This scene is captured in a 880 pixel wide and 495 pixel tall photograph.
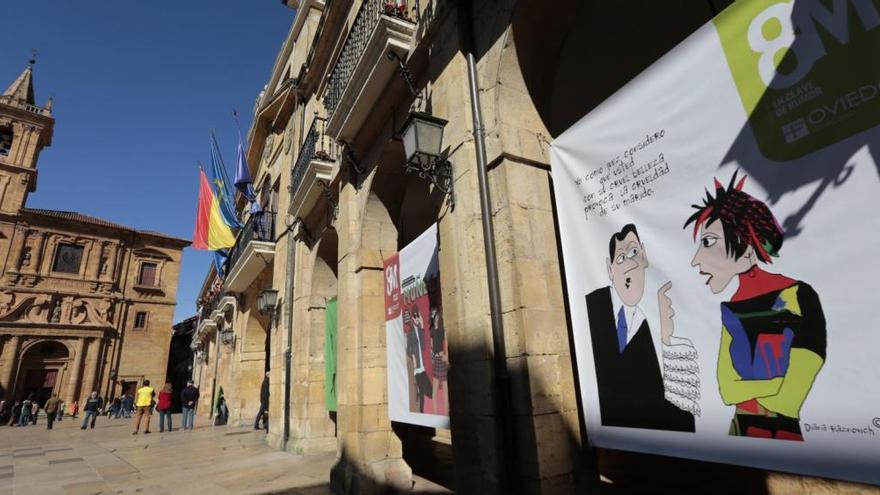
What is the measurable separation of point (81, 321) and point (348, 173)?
30.5 metres

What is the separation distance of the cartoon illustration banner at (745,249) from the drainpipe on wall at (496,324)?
0.56 metres

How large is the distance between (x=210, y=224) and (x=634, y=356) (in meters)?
13.3

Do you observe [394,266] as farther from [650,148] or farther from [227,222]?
[227,222]

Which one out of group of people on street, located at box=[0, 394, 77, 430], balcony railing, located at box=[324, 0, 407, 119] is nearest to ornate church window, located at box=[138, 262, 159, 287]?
group of people on street, located at box=[0, 394, 77, 430]

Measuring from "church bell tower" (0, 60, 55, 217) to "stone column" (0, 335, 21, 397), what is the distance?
8051mm

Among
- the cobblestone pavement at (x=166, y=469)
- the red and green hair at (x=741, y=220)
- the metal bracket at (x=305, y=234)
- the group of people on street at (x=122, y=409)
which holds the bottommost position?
the cobblestone pavement at (x=166, y=469)

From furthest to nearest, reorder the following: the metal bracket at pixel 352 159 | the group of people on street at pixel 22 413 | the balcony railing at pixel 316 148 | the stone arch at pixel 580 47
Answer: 1. the group of people on street at pixel 22 413
2. the balcony railing at pixel 316 148
3. the metal bracket at pixel 352 159
4. the stone arch at pixel 580 47

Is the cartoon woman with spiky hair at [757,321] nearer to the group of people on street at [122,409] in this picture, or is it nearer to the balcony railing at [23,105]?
the group of people on street at [122,409]

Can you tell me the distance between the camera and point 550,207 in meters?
3.58

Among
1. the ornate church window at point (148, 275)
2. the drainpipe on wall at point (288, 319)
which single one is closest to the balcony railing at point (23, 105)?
the ornate church window at point (148, 275)

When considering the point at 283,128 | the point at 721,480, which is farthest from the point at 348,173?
the point at 283,128

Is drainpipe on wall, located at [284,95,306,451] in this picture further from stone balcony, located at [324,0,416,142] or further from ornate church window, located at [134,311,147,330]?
ornate church window, located at [134,311,147,330]

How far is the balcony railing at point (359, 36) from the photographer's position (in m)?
5.05
